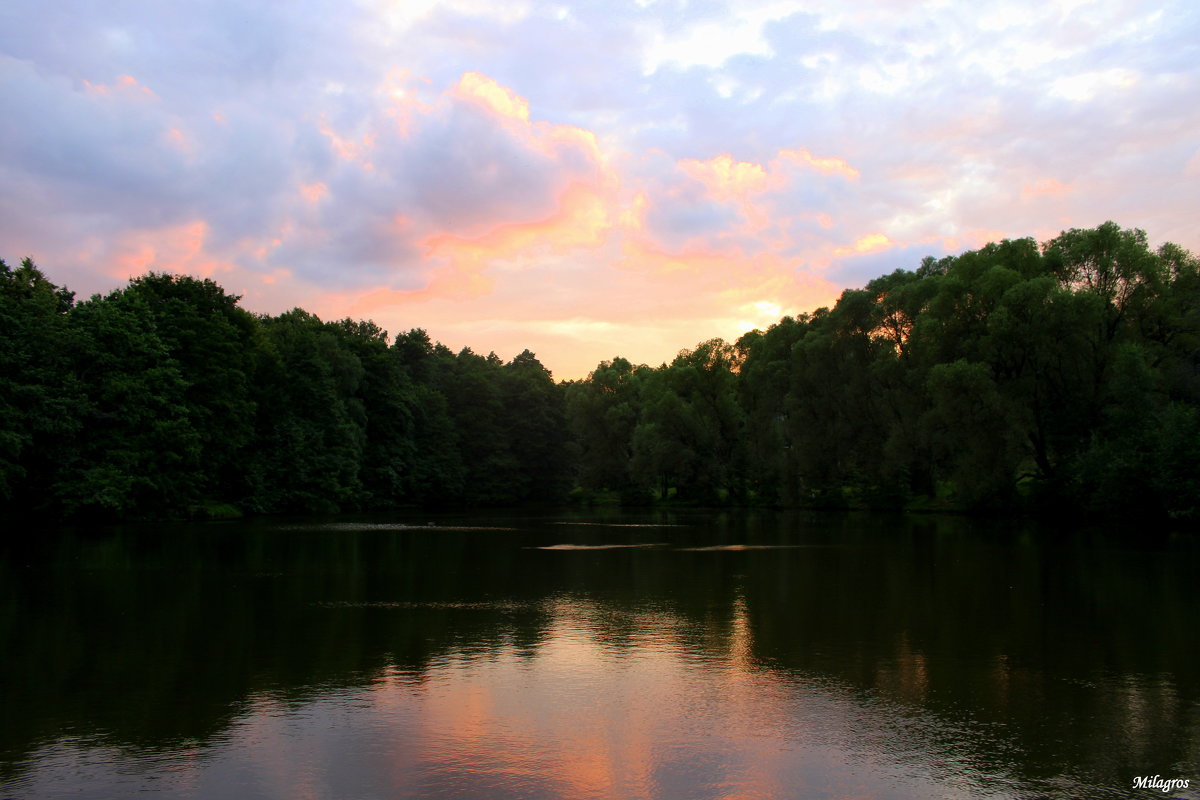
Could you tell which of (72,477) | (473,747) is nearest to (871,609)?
(473,747)

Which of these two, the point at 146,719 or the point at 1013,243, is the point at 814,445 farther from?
the point at 146,719

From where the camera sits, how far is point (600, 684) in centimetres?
1074

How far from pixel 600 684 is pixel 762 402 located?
205ft

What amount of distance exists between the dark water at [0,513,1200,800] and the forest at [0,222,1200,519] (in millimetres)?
25612

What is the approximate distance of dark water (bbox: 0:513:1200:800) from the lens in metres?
7.49
